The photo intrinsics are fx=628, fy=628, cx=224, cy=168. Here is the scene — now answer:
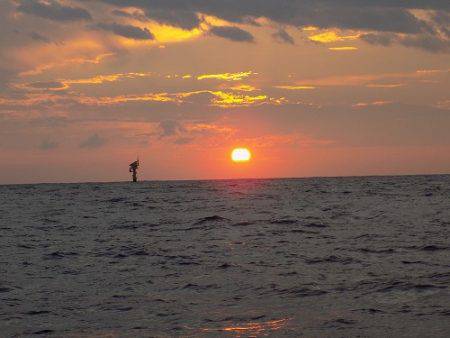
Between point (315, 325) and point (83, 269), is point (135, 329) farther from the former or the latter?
point (83, 269)

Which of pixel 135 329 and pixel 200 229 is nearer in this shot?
pixel 135 329

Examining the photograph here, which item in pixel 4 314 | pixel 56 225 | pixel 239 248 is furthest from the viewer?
pixel 56 225

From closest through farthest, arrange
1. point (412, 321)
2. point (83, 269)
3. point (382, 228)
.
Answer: point (412, 321) < point (83, 269) < point (382, 228)

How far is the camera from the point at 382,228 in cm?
3981

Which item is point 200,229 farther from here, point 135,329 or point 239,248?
point 135,329

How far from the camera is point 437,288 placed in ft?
63.5

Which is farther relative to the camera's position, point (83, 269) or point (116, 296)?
point (83, 269)

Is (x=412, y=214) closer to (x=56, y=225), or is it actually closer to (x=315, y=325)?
(x=56, y=225)

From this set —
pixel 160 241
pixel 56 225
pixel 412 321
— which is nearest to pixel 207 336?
pixel 412 321

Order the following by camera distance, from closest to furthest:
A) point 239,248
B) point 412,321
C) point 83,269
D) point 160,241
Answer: point 412,321 → point 83,269 → point 239,248 → point 160,241

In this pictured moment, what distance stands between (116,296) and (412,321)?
888cm

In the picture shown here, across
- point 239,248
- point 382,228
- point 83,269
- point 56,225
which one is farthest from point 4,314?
point 56,225

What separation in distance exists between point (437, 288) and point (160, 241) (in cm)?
1848

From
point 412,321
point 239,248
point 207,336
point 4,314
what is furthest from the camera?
point 239,248
